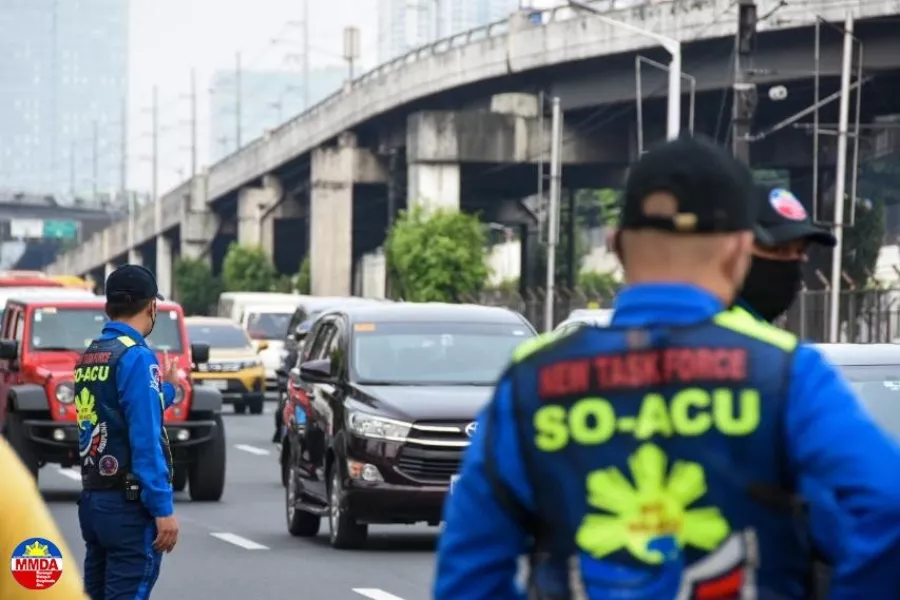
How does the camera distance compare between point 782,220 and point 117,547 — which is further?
point 117,547

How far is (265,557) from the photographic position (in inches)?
667

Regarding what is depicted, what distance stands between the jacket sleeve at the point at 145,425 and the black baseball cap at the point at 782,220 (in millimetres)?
3692

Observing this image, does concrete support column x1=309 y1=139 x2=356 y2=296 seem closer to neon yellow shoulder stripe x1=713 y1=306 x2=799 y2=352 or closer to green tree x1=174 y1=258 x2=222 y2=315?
green tree x1=174 y1=258 x2=222 y2=315

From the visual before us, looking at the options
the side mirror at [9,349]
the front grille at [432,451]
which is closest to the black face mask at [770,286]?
the front grille at [432,451]

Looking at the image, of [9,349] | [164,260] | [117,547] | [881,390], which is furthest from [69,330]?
[164,260]

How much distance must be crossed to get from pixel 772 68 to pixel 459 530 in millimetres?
54574

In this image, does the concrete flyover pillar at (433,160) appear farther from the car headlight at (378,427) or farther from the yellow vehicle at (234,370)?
the car headlight at (378,427)

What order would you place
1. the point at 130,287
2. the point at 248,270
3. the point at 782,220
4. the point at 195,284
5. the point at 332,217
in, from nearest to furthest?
the point at 782,220 → the point at 130,287 → the point at 332,217 → the point at 248,270 → the point at 195,284

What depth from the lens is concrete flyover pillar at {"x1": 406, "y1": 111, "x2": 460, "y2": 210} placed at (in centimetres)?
7106

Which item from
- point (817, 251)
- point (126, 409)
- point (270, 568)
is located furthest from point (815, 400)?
point (817, 251)

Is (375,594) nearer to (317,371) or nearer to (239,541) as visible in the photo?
(317,371)

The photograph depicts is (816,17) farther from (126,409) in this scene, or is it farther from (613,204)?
(613,204)

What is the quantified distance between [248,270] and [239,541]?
82218mm

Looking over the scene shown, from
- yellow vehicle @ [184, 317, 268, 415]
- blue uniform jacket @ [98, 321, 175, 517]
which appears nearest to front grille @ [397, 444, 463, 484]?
blue uniform jacket @ [98, 321, 175, 517]
